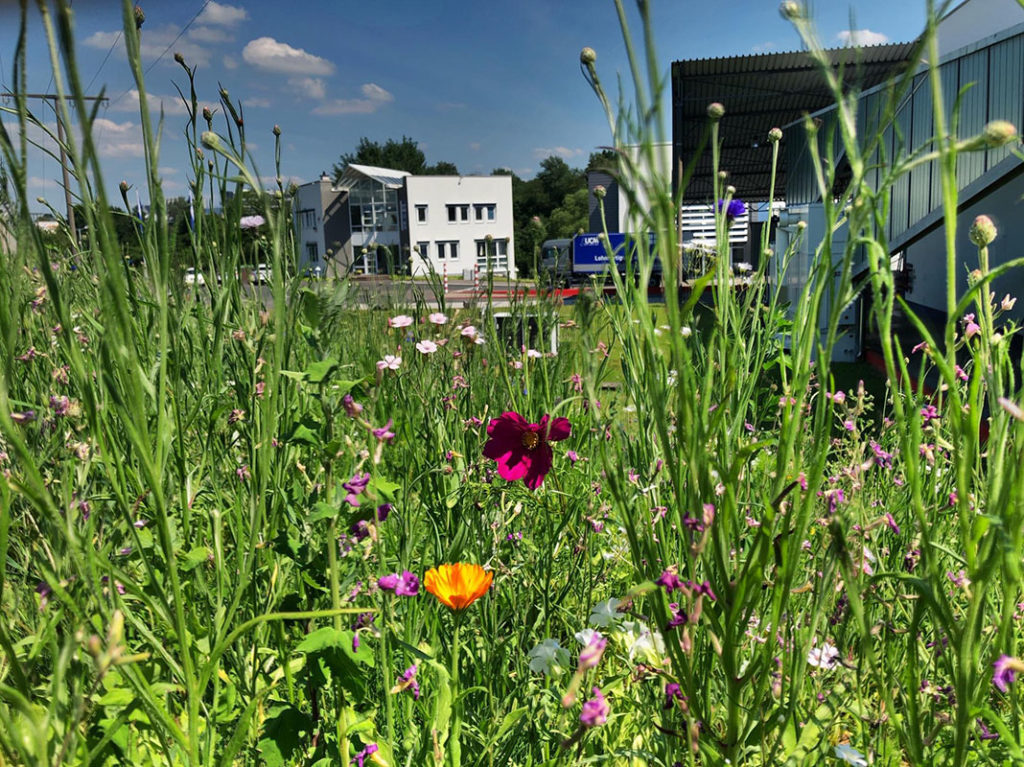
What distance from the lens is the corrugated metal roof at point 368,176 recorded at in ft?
131

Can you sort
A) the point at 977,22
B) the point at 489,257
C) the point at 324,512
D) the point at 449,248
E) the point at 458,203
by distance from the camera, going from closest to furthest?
the point at 324,512, the point at 489,257, the point at 977,22, the point at 458,203, the point at 449,248

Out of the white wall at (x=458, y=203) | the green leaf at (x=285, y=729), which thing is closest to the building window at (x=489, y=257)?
the green leaf at (x=285, y=729)

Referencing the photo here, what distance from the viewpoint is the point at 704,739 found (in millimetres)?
745

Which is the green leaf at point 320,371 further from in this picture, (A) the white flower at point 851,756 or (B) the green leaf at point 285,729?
(A) the white flower at point 851,756

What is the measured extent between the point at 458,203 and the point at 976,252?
33.8 metres

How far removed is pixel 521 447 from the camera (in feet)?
3.97

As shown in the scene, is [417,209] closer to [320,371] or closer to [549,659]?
[320,371]

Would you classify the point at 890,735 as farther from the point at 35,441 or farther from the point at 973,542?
the point at 35,441

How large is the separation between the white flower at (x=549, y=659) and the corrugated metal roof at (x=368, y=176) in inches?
1586

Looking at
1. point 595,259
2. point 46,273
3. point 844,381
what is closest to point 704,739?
point 46,273

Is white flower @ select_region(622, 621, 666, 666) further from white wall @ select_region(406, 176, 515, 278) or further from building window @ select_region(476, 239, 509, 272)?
white wall @ select_region(406, 176, 515, 278)

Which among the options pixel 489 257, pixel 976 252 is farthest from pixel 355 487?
pixel 976 252

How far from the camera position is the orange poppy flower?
2.76ft

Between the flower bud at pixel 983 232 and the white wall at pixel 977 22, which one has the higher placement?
the white wall at pixel 977 22
